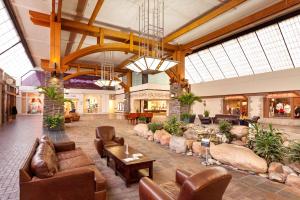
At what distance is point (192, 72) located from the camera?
1798 centimetres

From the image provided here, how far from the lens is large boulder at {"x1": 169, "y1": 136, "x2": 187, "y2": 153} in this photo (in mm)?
5355

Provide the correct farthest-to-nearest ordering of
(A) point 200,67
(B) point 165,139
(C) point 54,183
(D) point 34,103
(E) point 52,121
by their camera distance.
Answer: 1. (D) point 34,103
2. (A) point 200,67
3. (E) point 52,121
4. (B) point 165,139
5. (C) point 54,183

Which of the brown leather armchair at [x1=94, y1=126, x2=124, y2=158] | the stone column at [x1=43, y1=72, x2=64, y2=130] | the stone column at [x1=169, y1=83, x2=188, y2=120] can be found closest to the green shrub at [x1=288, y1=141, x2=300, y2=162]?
the brown leather armchair at [x1=94, y1=126, x2=124, y2=158]

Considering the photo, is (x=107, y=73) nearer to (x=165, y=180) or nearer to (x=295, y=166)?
(x=165, y=180)

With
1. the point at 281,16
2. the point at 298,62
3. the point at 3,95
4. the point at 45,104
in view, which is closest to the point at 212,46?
the point at 281,16

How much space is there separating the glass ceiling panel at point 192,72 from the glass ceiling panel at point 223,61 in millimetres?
2759

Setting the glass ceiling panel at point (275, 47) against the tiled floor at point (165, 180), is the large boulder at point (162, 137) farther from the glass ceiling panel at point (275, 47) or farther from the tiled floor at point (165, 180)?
the glass ceiling panel at point (275, 47)

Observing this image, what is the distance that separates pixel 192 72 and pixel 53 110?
44.1ft

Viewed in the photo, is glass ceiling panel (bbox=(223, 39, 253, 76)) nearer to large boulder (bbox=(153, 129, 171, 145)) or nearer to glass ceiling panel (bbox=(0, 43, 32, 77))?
large boulder (bbox=(153, 129, 171, 145))

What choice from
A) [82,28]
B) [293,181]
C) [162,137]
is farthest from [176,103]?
[293,181]

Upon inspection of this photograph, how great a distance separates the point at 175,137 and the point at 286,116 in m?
12.0

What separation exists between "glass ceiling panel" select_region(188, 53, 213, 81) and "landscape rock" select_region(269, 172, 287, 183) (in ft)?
41.5

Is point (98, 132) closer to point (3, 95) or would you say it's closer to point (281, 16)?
point (281, 16)

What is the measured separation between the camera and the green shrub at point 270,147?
393cm
